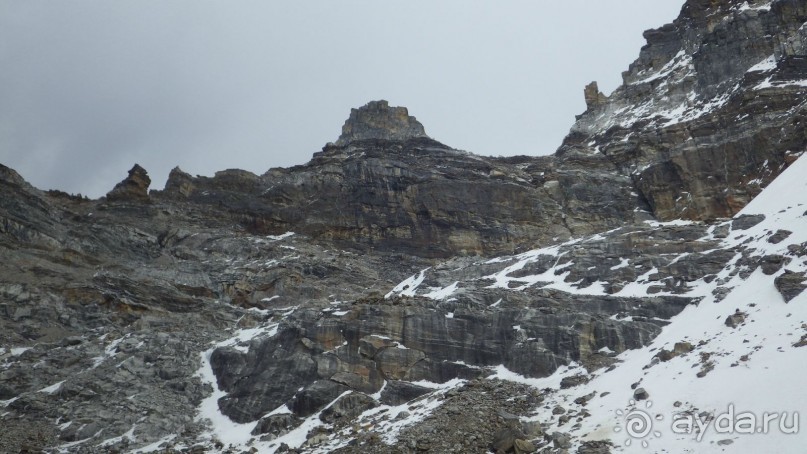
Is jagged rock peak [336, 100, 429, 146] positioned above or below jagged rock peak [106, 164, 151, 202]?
above

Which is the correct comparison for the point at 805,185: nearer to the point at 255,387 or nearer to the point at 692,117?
the point at 692,117

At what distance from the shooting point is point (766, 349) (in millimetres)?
27891

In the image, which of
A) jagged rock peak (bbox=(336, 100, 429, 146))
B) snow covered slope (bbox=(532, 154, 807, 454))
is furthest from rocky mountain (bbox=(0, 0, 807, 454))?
jagged rock peak (bbox=(336, 100, 429, 146))

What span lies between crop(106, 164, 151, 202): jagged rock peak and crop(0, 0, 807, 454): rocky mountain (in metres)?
0.22

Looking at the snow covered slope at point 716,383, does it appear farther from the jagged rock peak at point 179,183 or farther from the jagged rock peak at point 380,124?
the jagged rock peak at point 380,124

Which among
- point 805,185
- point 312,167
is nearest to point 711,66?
point 805,185

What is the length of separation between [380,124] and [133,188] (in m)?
36.9

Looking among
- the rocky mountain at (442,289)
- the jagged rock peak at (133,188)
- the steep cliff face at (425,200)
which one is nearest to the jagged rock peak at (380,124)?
the rocky mountain at (442,289)

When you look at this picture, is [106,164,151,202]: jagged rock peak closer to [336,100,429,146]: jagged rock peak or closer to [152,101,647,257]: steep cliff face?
[152,101,647,257]: steep cliff face

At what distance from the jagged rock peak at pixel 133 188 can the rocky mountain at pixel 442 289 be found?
0.71 ft

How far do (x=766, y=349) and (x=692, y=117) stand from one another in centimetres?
5004

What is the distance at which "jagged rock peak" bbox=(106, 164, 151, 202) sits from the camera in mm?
72312

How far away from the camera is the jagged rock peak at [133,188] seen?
237ft

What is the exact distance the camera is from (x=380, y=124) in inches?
3733
